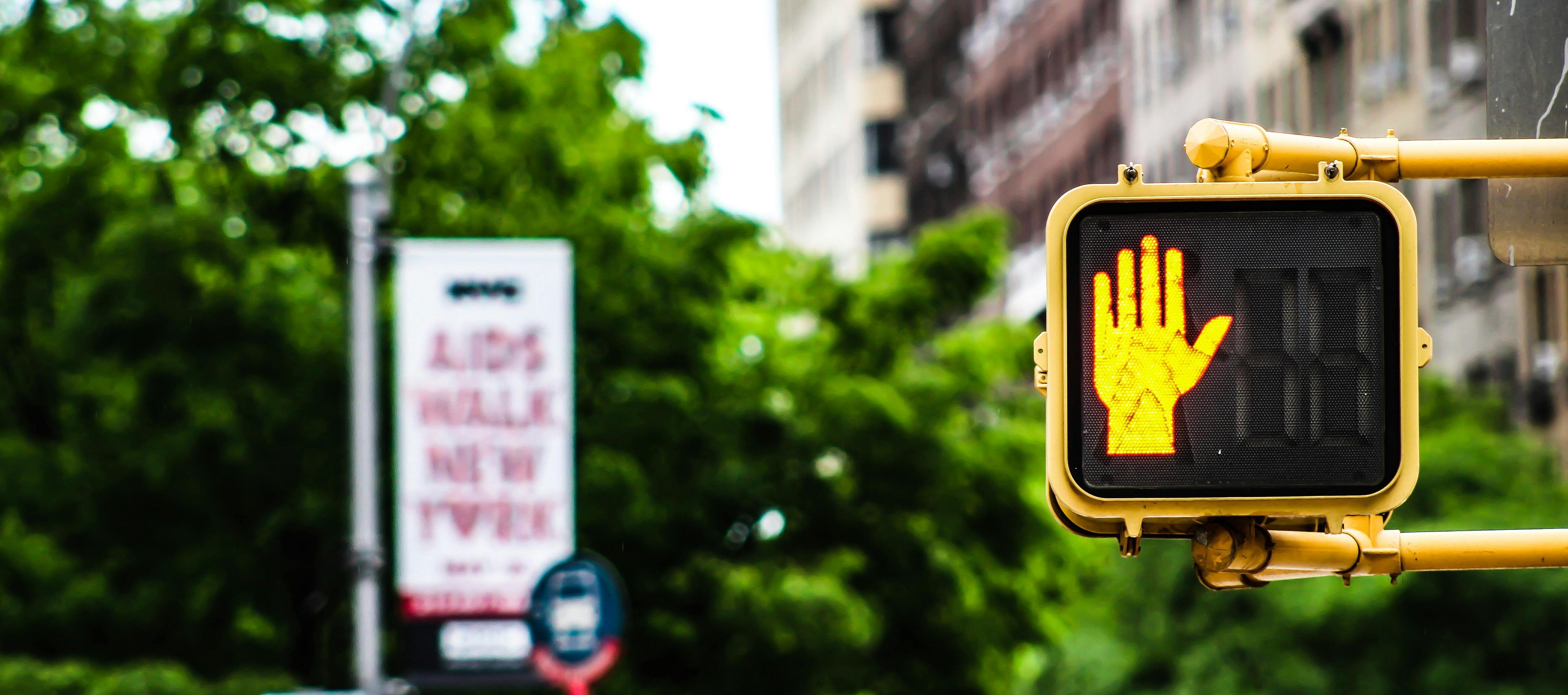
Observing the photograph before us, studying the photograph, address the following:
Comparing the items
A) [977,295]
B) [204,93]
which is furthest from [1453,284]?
[204,93]

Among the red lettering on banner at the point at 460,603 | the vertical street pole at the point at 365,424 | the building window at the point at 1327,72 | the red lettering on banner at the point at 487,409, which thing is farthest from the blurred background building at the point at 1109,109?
the red lettering on banner at the point at 460,603

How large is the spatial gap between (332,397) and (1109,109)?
4878cm

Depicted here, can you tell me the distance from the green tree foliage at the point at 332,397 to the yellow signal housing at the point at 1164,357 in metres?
17.9

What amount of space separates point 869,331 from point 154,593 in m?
7.34

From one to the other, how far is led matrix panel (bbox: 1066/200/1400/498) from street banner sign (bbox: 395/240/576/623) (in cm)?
1354

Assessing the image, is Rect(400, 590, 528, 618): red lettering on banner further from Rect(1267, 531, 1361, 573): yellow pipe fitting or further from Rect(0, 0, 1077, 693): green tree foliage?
Rect(1267, 531, 1361, 573): yellow pipe fitting

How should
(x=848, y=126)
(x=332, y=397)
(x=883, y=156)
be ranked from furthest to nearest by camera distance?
(x=848, y=126) < (x=883, y=156) < (x=332, y=397)

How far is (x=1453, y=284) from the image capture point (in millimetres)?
46531

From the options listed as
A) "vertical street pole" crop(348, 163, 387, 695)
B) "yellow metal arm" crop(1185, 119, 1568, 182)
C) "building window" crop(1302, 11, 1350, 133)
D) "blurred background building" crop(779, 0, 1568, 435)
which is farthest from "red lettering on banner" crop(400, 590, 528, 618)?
"building window" crop(1302, 11, 1350, 133)

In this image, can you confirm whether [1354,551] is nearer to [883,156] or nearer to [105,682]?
[105,682]

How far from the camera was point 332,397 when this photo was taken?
74.2 ft

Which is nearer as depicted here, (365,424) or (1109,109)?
(365,424)

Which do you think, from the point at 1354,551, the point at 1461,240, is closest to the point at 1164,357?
the point at 1354,551

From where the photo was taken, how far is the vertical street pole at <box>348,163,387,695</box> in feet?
63.3
